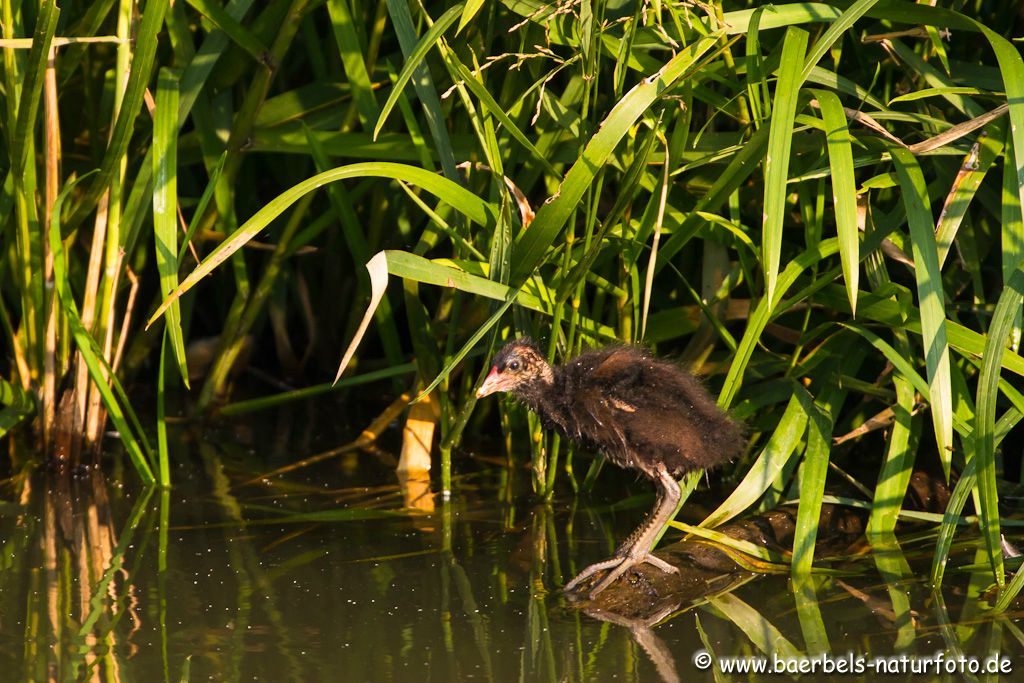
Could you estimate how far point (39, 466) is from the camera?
4.31 m

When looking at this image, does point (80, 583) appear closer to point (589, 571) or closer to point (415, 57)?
point (589, 571)

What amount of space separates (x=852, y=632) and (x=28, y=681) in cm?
199

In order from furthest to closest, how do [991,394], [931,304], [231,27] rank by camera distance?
[231,27] < [931,304] < [991,394]

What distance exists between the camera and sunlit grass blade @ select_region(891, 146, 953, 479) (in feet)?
9.89

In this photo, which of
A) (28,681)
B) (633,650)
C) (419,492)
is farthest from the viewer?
(419,492)

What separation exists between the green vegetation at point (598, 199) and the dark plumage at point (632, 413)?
0.41 ft

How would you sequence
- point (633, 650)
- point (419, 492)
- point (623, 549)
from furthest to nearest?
1. point (419, 492)
2. point (623, 549)
3. point (633, 650)

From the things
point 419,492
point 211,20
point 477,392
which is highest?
point 211,20

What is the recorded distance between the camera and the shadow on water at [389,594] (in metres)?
2.95

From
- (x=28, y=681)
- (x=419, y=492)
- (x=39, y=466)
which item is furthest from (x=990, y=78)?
(x=39, y=466)

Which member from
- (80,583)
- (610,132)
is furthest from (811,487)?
(80,583)

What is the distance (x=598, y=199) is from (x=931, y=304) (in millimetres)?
912

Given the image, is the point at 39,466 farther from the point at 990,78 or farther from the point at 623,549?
the point at 990,78

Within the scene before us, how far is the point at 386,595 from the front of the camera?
11.1 feet
